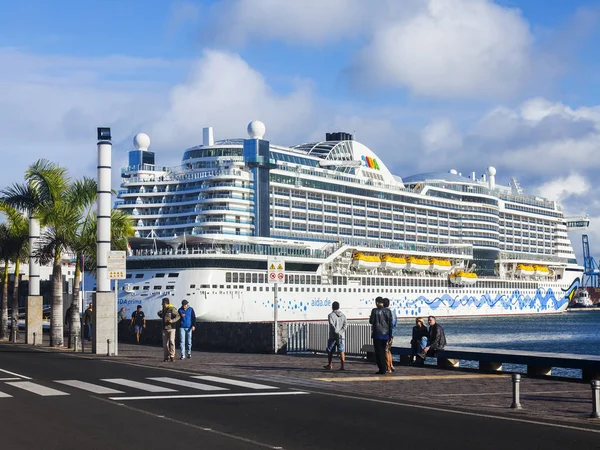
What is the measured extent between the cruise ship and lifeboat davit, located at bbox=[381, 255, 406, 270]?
0.56ft

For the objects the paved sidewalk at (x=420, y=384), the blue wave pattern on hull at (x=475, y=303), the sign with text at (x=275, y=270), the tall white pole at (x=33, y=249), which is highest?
the tall white pole at (x=33, y=249)

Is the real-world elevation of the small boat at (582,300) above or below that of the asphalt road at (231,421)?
above

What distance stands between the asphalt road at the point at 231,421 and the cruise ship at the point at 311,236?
167 ft

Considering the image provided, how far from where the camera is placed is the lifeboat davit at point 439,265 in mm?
95750

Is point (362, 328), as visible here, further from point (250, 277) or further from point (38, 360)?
point (250, 277)

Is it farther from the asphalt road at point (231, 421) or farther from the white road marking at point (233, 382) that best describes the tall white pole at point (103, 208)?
the asphalt road at point (231, 421)

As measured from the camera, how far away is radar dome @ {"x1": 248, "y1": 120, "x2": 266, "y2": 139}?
78.3m

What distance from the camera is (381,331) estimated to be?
66.9 ft

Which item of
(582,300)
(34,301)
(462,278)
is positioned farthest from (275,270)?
(582,300)

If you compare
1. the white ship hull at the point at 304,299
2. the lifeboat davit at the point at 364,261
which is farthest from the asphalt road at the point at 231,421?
the lifeboat davit at the point at 364,261

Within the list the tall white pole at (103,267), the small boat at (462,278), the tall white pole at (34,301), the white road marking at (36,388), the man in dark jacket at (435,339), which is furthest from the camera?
the small boat at (462,278)

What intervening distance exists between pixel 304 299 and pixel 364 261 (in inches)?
450

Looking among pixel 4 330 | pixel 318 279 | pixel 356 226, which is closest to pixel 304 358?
pixel 4 330

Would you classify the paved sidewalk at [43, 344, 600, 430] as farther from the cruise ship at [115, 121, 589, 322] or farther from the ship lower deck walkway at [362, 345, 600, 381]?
the cruise ship at [115, 121, 589, 322]
